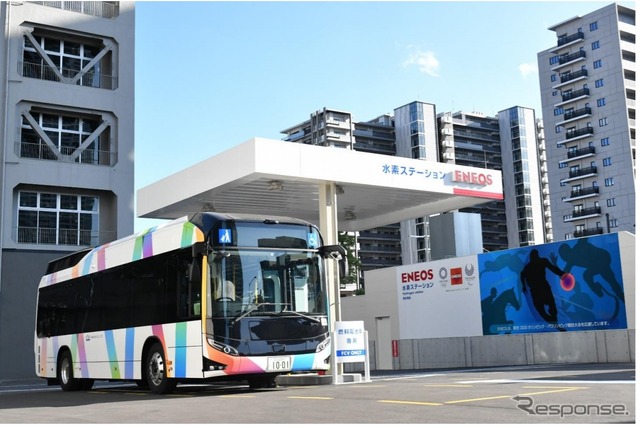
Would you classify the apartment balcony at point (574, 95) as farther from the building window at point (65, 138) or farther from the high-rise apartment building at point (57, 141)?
the building window at point (65, 138)

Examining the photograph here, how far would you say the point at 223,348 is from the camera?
45.1 ft

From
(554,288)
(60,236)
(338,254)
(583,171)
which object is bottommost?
(338,254)

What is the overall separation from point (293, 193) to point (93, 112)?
59.7 ft

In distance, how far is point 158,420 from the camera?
9680 mm

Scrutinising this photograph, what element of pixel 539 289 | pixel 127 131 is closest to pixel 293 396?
pixel 539 289

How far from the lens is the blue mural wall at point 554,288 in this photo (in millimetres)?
28500

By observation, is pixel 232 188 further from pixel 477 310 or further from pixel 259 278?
pixel 477 310

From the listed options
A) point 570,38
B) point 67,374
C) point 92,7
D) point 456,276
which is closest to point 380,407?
point 67,374

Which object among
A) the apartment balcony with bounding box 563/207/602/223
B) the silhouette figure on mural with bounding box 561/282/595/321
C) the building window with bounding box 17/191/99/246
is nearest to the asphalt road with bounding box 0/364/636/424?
the silhouette figure on mural with bounding box 561/282/595/321

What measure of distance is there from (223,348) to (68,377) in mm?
6905

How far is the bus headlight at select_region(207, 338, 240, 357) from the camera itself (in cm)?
1373

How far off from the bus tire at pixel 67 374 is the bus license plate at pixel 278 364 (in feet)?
22.4

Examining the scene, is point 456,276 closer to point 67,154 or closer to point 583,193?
point 67,154

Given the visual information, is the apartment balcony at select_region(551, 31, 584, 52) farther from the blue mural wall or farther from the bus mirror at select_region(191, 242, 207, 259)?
the bus mirror at select_region(191, 242, 207, 259)
